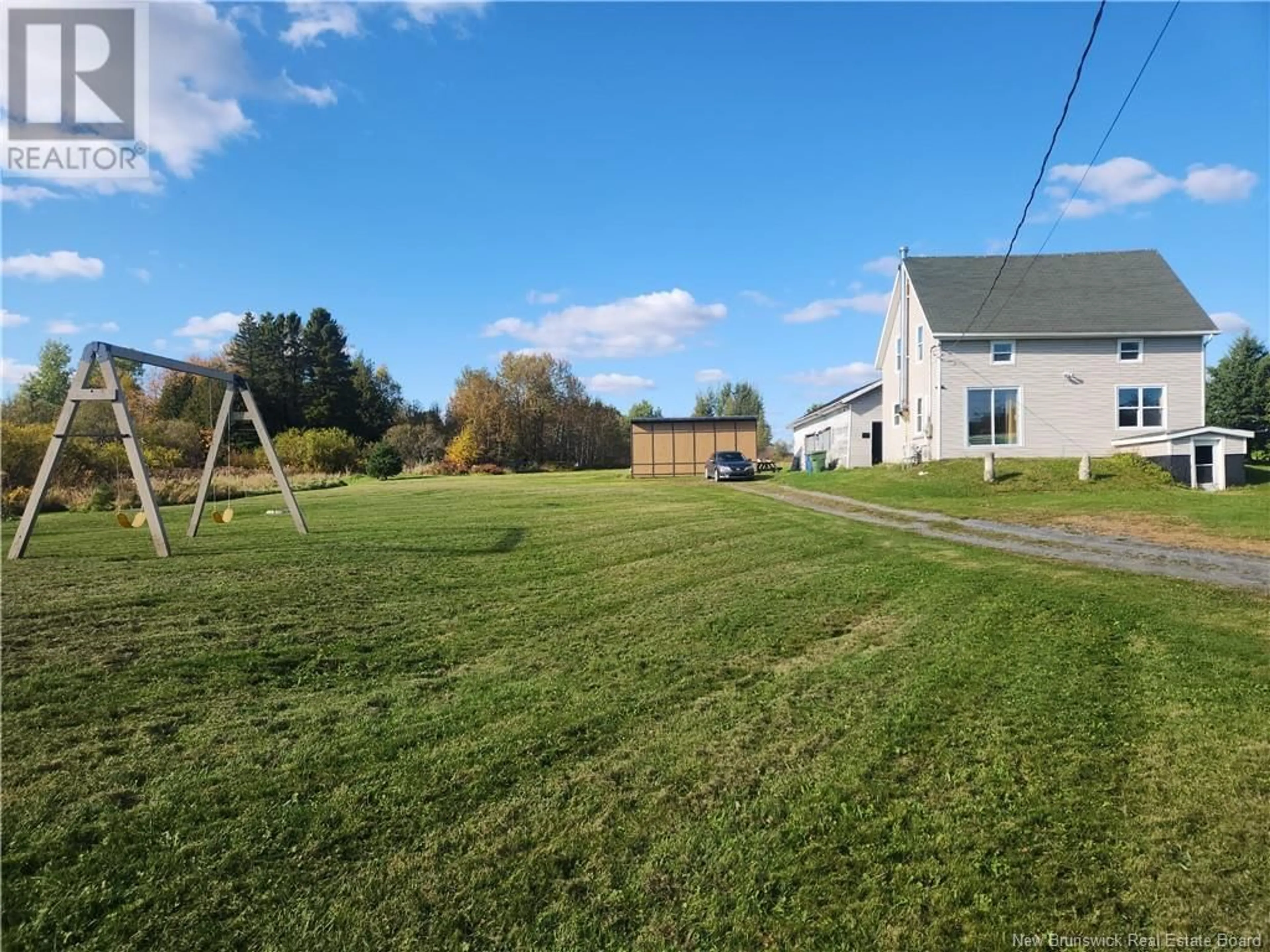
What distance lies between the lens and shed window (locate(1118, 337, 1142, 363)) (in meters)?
24.6

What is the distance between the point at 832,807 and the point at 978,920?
29.6 inches

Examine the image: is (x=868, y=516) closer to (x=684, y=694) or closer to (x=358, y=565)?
(x=358, y=565)

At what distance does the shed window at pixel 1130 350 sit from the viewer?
80.6 feet

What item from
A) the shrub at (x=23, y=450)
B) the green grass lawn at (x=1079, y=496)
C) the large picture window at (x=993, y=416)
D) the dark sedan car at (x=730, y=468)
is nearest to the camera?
the green grass lawn at (x=1079, y=496)

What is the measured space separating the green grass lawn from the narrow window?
373cm

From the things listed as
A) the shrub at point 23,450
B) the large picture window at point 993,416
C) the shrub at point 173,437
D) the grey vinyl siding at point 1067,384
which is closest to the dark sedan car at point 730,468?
the grey vinyl siding at point 1067,384

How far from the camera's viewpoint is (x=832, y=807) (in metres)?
3.06

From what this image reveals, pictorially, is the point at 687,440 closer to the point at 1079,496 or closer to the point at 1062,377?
the point at 1062,377

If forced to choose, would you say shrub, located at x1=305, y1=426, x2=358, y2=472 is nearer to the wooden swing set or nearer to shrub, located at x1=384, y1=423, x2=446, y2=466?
shrub, located at x1=384, y1=423, x2=446, y2=466

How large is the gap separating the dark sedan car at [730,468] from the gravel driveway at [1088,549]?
15971 mm

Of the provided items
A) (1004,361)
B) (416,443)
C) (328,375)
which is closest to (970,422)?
(1004,361)

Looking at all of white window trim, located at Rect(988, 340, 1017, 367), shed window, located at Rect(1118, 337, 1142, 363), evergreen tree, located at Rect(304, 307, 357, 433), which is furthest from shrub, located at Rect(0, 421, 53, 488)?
evergreen tree, located at Rect(304, 307, 357, 433)

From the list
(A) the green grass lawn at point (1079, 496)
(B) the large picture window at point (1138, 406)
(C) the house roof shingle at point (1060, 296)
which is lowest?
(A) the green grass lawn at point (1079, 496)

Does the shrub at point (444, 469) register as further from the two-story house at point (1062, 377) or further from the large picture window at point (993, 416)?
the large picture window at point (993, 416)
